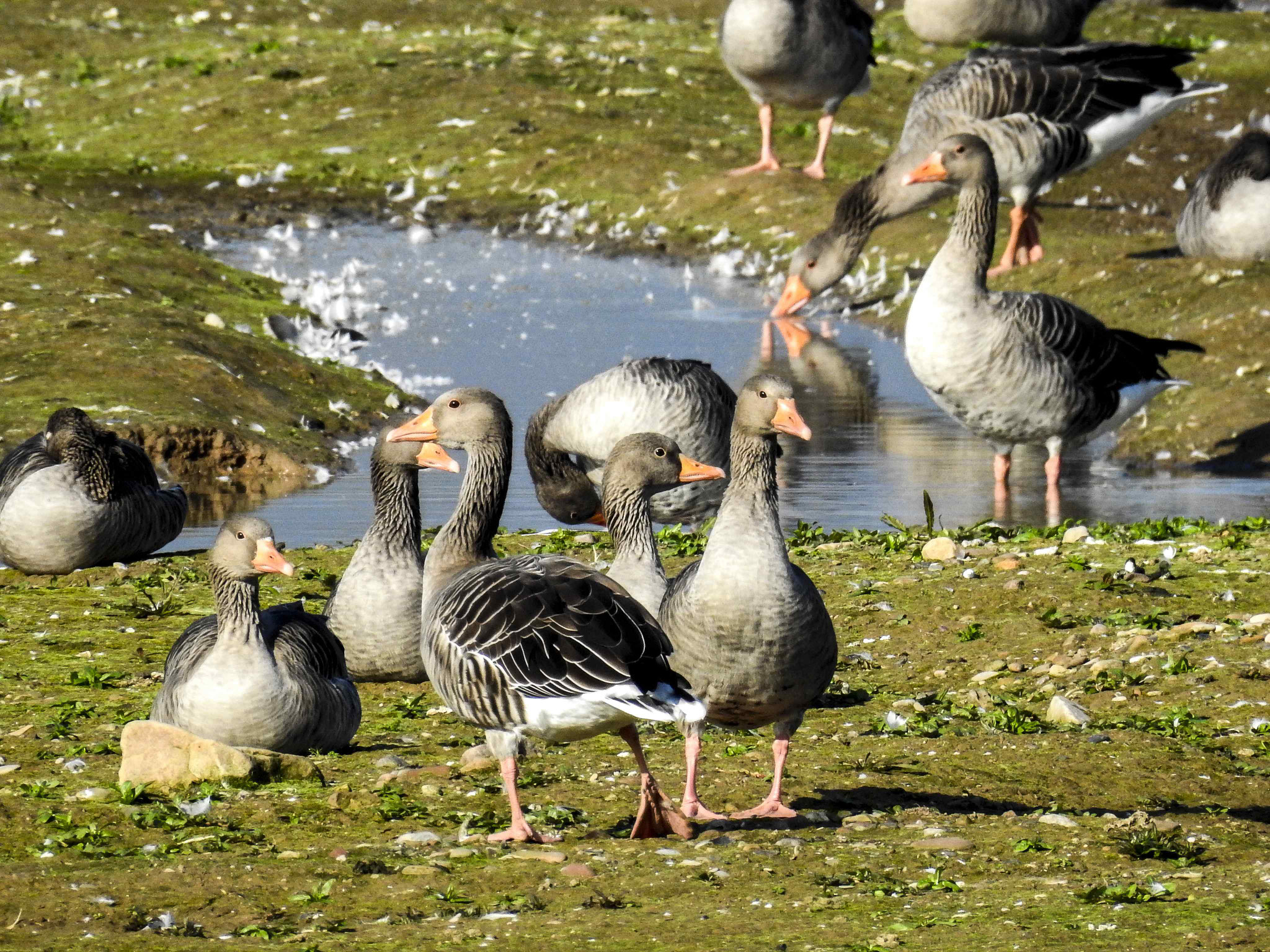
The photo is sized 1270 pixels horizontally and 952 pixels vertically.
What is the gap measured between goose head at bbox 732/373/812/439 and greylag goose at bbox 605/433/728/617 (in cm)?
64

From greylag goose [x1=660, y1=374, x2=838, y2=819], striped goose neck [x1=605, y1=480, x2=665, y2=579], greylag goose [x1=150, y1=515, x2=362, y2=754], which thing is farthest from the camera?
striped goose neck [x1=605, y1=480, x2=665, y2=579]

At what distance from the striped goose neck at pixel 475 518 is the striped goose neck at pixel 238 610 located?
1025 millimetres

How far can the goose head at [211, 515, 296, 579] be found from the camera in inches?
351

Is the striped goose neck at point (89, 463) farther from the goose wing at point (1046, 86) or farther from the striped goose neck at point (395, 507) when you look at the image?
the goose wing at point (1046, 86)

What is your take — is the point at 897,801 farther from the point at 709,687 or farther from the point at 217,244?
the point at 217,244

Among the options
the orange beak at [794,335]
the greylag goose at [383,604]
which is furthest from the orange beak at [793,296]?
the greylag goose at [383,604]

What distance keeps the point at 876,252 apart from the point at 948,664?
13349 millimetres

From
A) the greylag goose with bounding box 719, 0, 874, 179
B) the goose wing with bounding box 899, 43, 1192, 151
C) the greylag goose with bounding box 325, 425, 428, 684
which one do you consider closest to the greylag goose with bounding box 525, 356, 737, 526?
the greylag goose with bounding box 325, 425, 428, 684

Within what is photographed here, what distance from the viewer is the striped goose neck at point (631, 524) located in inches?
356

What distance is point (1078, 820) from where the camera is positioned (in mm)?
7547

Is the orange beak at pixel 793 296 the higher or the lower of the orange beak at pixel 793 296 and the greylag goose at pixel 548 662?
the higher

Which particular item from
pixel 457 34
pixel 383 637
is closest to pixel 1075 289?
pixel 383 637

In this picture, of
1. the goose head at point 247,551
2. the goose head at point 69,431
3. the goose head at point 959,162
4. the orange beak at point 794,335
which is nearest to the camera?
the goose head at point 247,551

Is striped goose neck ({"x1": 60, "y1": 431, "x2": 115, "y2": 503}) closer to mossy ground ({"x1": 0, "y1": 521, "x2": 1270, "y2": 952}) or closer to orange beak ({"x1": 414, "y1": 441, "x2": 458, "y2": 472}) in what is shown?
mossy ground ({"x1": 0, "y1": 521, "x2": 1270, "y2": 952})
